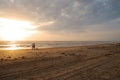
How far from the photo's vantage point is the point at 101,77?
8.12 m

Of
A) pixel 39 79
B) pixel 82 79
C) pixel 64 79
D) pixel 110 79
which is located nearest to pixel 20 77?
pixel 39 79

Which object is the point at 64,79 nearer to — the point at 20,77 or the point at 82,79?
the point at 82,79

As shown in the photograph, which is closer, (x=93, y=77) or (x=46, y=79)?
(x=46, y=79)

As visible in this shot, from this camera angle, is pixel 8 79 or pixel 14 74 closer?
pixel 8 79

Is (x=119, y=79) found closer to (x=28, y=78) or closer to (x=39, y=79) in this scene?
(x=39, y=79)

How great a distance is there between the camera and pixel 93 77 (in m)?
8.07

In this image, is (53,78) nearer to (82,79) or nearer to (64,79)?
(64,79)

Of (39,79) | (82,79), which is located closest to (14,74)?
(39,79)

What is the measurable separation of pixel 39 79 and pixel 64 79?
1226mm

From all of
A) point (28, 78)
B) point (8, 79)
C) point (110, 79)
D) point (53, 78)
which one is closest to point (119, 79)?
point (110, 79)

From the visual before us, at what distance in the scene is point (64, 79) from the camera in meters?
7.43

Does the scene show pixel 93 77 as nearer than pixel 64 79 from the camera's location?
No

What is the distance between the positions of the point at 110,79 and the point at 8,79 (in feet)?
16.9

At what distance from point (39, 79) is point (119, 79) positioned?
4.06 metres
